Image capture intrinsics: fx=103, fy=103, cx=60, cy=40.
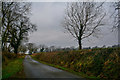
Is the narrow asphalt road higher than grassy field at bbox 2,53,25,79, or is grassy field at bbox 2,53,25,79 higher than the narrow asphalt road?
grassy field at bbox 2,53,25,79

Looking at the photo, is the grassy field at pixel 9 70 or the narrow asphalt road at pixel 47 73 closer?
the grassy field at pixel 9 70

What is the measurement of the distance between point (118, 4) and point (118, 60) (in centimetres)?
621

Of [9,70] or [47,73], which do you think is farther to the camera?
[47,73]

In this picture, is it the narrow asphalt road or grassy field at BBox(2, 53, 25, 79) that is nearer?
grassy field at BBox(2, 53, 25, 79)

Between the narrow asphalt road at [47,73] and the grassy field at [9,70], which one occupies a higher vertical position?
the grassy field at [9,70]

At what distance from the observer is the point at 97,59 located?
9.91 meters

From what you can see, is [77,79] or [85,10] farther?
[85,10]

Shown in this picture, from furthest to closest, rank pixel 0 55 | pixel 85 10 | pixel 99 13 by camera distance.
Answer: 1. pixel 85 10
2. pixel 99 13
3. pixel 0 55

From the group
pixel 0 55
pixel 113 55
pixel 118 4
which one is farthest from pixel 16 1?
pixel 113 55

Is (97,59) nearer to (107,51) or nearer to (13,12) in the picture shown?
(107,51)

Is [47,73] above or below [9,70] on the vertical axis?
below

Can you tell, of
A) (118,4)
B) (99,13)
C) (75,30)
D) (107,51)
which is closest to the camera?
(107,51)

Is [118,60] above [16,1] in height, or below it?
below

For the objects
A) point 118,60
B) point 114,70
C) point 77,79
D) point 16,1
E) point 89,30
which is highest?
point 16,1
